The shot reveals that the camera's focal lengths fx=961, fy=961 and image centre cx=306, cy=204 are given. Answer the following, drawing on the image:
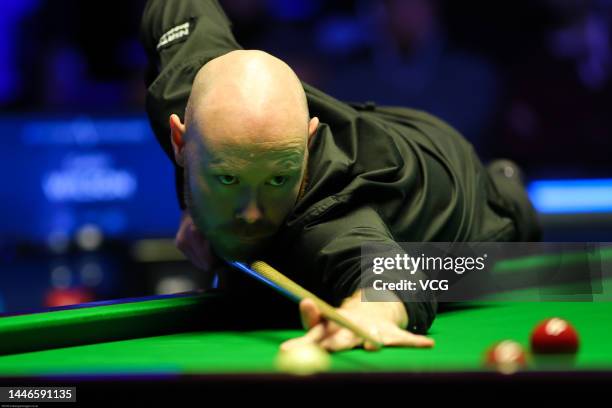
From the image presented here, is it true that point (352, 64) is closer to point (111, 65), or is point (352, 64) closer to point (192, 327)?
point (111, 65)

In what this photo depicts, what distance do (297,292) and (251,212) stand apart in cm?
23

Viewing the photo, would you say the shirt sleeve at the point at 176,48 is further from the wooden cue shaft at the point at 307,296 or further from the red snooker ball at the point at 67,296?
the red snooker ball at the point at 67,296

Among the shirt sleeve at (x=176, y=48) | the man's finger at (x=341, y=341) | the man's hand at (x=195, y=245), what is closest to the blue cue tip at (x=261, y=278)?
the man's finger at (x=341, y=341)

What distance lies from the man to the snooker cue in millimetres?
31

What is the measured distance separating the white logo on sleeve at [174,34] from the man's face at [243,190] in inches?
36.1

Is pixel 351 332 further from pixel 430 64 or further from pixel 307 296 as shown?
pixel 430 64

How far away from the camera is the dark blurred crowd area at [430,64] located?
23.5 feet

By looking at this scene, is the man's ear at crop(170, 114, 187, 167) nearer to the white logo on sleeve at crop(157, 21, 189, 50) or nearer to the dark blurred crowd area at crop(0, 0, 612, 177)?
the white logo on sleeve at crop(157, 21, 189, 50)

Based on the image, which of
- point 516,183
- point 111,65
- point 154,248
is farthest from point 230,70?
point 111,65

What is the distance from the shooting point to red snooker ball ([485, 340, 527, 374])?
1.62 m

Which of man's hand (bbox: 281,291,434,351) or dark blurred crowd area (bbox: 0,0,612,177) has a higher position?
dark blurred crowd area (bbox: 0,0,612,177)

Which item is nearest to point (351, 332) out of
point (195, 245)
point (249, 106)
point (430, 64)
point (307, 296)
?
point (307, 296)

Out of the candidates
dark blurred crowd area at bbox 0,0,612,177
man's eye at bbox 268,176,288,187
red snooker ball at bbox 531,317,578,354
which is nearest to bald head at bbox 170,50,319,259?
man's eye at bbox 268,176,288,187

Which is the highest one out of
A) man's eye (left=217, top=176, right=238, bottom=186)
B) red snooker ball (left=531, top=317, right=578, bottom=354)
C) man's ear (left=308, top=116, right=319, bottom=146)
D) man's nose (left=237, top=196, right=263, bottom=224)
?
→ man's ear (left=308, top=116, right=319, bottom=146)
